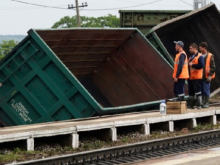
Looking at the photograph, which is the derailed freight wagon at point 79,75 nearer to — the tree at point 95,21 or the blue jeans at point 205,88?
the blue jeans at point 205,88

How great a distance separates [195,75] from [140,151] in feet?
16.2

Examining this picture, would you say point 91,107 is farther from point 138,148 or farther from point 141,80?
point 141,80

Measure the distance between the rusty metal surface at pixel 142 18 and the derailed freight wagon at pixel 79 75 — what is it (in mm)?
3524

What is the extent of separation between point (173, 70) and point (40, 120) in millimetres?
4190

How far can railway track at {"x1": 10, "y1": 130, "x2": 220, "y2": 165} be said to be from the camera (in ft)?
32.5

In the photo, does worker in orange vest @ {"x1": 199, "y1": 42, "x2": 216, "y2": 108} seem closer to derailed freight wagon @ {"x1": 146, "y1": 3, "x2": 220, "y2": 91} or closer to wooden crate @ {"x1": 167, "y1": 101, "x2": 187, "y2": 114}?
derailed freight wagon @ {"x1": 146, "y1": 3, "x2": 220, "y2": 91}

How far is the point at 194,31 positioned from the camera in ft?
63.9

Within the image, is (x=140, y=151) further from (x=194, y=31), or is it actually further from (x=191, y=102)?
(x=194, y=31)

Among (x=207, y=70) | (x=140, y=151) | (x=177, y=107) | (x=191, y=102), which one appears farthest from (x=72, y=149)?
(x=207, y=70)

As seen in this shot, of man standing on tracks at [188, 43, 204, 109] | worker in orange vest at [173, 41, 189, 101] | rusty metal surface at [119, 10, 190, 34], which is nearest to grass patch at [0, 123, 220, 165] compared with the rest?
worker in orange vest at [173, 41, 189, 101]

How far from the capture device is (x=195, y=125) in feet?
48.7

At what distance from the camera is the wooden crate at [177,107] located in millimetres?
14327

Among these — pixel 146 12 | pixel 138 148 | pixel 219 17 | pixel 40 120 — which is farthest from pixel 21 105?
pixel 146 12

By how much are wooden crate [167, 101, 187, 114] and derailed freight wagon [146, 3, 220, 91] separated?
118 inches
